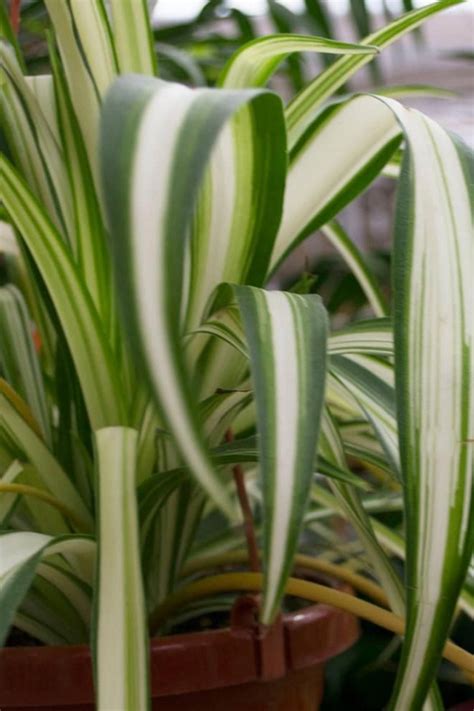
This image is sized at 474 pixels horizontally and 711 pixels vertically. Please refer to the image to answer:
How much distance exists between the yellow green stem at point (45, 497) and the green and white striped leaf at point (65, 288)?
0.06 meters

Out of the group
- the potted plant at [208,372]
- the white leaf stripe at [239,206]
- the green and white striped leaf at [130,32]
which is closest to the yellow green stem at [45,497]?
the potted plant at [208,372]

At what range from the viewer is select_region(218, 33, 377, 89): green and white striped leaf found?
1.45 ft

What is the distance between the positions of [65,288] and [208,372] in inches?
3.2

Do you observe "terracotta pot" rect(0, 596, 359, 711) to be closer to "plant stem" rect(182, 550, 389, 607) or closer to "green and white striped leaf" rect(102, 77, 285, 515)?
"plant stem" rect(182, 550, 389, 607)

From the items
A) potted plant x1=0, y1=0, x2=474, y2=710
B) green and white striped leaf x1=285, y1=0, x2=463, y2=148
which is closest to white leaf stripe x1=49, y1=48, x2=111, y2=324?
potted plant x1=0, y1=0, x2=474, y2=710

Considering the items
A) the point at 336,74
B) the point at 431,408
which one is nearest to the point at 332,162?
the point at 336,74

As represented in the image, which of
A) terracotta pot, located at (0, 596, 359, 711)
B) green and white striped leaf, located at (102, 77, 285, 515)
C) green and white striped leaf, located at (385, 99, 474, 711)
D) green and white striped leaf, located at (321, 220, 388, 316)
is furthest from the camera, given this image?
green and white striped leaf, located at (321, 220, 388, 316)

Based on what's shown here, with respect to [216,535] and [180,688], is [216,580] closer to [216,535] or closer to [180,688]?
[180,688]

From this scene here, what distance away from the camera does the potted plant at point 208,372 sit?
0.27m

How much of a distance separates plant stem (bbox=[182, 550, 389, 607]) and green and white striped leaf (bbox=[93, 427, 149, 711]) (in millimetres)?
168

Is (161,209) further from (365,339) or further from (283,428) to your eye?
(365,339)

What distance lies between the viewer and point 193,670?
1.43 feet

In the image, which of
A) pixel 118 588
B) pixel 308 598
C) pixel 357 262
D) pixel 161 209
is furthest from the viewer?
pixel 357 262

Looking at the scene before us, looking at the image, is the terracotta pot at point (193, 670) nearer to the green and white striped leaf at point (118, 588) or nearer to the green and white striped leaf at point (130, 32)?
the green and white striped leaf at point (118, 588)
